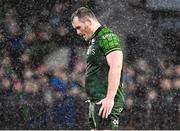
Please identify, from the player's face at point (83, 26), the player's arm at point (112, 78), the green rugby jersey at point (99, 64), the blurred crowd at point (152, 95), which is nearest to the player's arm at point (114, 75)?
the player's arm at point (112, 78)

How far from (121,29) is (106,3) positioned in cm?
36

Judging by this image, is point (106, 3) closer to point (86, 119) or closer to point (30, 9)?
point (30, 9)

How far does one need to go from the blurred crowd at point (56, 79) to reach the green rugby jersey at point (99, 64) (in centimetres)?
273

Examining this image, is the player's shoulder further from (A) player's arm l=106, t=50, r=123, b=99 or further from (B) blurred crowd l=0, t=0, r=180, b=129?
(B) blurred crowd l=0, t=0, r=180, b=129

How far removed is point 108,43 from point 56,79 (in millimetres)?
2959

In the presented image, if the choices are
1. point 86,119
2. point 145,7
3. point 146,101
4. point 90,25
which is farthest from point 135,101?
point 90,25

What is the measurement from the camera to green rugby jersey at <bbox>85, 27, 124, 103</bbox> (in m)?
5.12

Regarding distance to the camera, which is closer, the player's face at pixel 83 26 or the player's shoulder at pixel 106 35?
the player's shoulder at pixel 106 35

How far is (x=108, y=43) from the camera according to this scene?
16.7 feet

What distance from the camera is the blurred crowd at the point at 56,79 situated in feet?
26.0

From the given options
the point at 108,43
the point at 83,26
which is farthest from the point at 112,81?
the point at 83,26

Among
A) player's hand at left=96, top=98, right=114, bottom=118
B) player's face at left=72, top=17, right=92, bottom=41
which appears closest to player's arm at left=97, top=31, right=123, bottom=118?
player's hand at left=96, top=98, right=114, bottom=118

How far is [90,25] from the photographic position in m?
5.22

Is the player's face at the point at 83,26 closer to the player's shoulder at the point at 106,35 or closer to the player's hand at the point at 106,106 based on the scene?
the player's shoulder at the point at 106,35
